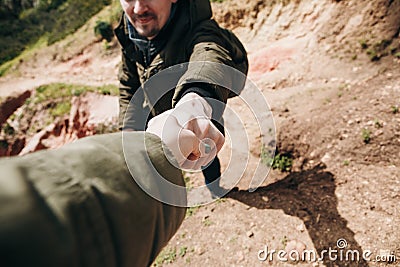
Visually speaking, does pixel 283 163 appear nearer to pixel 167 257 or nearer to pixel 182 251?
pixel 182 251

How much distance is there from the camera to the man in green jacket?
888 millimetres

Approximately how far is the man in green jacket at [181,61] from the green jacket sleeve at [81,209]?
23 centimetres

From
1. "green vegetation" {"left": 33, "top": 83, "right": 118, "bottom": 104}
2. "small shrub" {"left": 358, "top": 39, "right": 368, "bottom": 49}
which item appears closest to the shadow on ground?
"small shrub" {"left": 358, "top": 39, "right": 368, "bottom": 49}

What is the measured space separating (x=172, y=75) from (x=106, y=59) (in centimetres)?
852

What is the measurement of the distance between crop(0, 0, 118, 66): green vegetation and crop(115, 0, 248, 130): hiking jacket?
11029 mm

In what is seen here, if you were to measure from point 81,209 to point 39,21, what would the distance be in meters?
17.3

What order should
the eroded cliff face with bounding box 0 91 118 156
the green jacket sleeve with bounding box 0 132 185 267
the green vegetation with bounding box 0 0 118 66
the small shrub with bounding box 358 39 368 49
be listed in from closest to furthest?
the green jacket sleeve with bounding box 0 132 185 267 → the small shrub with bounding box 358 39 368 49 → the eroded cliff face with bounding box 0 91 118 156 → the green vegetation with bounding box 0 0 118 66

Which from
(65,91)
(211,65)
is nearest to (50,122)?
(65,91)

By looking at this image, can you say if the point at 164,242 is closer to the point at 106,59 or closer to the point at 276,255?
the point at 276,255

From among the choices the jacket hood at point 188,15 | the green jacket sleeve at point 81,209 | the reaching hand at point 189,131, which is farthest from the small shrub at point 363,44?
the green jacket sleeve at point 81,209

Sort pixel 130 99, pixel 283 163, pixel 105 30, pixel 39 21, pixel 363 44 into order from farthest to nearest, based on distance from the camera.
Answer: pixel 39 21, pixel 105 30, pixel 363 44, pixel 283 163, pixel 130 99

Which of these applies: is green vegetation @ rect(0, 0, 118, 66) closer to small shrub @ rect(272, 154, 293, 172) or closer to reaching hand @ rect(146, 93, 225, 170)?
small shrub @ rect(272, 154, 293, 172)

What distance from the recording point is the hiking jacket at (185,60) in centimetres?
106

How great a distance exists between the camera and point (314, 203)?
6.58ft
